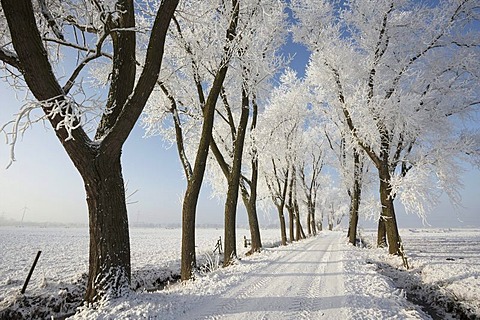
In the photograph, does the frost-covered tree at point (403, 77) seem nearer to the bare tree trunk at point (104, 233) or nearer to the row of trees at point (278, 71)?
the row of trees at point (278, 71)

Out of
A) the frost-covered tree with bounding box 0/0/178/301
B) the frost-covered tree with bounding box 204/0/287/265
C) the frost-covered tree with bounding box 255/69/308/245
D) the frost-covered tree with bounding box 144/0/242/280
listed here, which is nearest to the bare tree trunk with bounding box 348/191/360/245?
the frost-covered tree with bounding box 255/69/308/245

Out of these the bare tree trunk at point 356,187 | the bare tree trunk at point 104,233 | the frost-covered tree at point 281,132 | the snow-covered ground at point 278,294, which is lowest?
the snow-covered ground at point 278,294

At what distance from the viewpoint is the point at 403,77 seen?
1359 centimetres

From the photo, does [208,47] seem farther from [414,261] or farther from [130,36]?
[414,261]

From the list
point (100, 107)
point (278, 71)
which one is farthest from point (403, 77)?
point (100, 107)

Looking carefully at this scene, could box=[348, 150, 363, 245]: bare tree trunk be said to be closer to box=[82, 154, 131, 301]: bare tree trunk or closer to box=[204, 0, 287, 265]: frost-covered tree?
box=[204, 0, 287, 265]: frost-covered tree

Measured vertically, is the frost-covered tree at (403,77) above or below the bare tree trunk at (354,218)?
above

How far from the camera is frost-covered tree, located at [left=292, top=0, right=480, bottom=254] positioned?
1253cm

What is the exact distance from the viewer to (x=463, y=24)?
41.5 feet

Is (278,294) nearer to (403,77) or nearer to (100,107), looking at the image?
(100,107)

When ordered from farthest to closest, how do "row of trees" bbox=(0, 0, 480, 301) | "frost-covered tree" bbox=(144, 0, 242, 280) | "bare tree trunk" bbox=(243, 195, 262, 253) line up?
"bare tree trunk" bbox=(243, 195, 262, 253) → "frost-covered tree" bbox=(144, 0, 242, 280) → "row of trees" bbox=(0, 0, 480, 301)

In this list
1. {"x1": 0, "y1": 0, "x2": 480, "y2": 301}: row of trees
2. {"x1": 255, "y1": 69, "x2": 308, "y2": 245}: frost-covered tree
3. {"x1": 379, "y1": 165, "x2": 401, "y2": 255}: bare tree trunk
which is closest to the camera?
{"x1": 0, "y1": 0, "x2": 480, "y2": 301}: row of trees

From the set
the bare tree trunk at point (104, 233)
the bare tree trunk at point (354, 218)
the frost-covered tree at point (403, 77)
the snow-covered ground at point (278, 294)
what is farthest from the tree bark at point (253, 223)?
the bare tree trunk at point (104, 233)

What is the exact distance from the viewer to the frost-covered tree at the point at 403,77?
12531 mm
